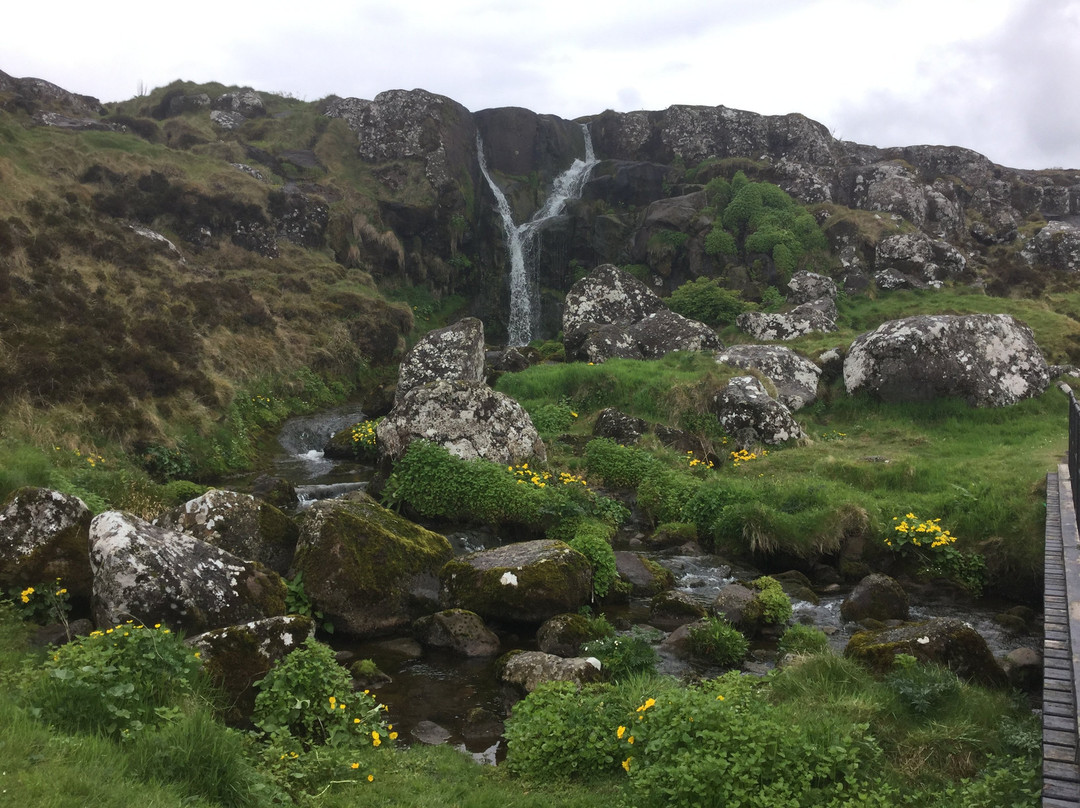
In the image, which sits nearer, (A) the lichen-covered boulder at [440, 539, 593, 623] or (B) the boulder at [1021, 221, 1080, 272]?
(A) the lichen-covered boulder at [440, 539, 593, 623]

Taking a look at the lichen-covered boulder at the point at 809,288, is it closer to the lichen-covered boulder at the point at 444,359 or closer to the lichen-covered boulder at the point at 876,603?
the lichen-covered boulder at the point at 444,359

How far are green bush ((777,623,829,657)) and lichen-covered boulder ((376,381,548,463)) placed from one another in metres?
8.98

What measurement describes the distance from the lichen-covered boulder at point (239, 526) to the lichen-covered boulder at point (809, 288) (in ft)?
95.7

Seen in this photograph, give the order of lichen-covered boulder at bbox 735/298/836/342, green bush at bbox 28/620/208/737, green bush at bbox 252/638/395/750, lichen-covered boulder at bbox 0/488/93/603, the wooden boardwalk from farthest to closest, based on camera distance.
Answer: lichen-covered boulder at bbox 735/298/836/342 → lichen-covered boulder at bbox 0/488/93/603 → green bush at bbox 252/638/395/750 → green bush at bbox 28/620/208/737 → the wooden boardwalk

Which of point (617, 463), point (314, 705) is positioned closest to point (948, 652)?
point (314, 705)

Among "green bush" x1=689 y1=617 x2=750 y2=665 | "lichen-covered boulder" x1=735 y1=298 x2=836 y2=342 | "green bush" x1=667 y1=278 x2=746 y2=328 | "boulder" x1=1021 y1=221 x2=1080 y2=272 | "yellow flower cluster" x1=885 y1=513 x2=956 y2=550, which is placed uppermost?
"boulder" x1=1021 y1=221 x2=1080 y2=272

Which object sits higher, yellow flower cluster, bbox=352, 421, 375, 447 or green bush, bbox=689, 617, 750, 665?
yellow flower cluster, bbox=352, 421, 375, 447

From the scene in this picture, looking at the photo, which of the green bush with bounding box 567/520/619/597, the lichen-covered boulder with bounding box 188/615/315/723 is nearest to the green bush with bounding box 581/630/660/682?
the green bush with bounding box 567/520/619/597

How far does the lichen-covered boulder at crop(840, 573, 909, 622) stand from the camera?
476 inches

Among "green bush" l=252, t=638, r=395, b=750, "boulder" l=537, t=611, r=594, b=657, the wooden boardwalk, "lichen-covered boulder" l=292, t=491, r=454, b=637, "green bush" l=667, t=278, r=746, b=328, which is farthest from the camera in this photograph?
"green bush" l=667, t=278, r=746, b=328

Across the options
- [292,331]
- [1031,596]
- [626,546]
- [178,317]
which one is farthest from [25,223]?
[1031,596]

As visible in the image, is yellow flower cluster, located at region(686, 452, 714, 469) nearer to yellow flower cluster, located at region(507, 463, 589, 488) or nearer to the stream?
yellow flower cluster, located at region(507, 463, 589, 488)

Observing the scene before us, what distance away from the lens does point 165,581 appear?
920cm

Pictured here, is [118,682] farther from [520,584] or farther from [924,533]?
[924,533]
